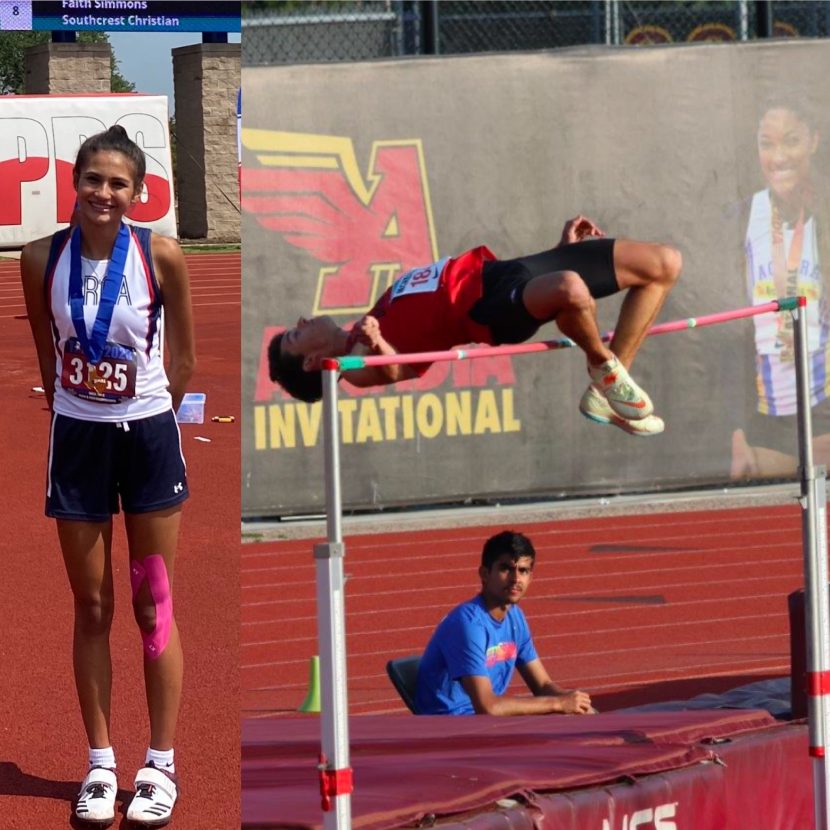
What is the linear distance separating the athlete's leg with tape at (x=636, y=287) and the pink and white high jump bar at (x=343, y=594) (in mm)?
107

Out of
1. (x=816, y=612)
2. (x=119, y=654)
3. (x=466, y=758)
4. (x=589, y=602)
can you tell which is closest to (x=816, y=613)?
(x=816, y=612)

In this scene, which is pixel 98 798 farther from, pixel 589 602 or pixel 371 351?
pixel 589 602

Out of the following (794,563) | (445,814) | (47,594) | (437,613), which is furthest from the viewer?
(794,563)

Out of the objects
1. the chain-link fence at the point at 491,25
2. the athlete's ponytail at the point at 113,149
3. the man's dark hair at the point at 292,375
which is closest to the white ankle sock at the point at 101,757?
the athlete's ponytail at the point at 113,149

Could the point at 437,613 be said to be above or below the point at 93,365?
below

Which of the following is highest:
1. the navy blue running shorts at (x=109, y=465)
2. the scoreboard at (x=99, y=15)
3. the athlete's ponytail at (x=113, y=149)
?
the scoreboard at (x=99, y=15)

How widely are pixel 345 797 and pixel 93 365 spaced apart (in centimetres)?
69

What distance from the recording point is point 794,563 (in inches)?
253

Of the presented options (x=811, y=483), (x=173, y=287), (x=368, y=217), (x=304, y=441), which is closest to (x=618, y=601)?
(x=304, y=441)

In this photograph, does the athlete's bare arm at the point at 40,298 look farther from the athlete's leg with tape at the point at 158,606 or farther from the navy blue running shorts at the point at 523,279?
the navy blue running shorts at the point at 523,279

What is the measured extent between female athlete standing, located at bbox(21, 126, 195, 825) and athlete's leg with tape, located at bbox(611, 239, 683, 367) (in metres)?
0.98

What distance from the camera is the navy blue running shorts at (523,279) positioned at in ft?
9.18

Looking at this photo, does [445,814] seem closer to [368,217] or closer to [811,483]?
[811,483]

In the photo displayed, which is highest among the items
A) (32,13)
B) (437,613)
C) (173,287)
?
(32,13)
